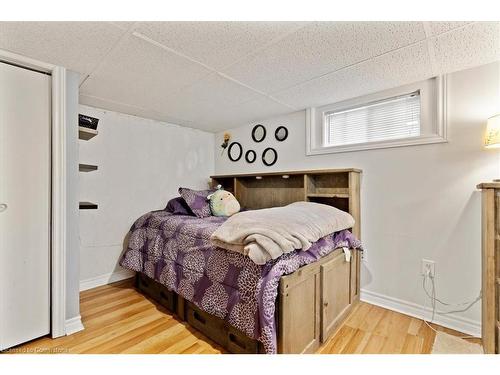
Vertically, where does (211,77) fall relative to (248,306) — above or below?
above

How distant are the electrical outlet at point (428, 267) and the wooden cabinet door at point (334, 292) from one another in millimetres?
551

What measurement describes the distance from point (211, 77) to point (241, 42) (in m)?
0.51

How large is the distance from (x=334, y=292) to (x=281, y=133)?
1.74 metres

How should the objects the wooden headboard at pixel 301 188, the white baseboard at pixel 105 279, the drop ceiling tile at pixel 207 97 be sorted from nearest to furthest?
the drop ceiling tile at pixel 207 97, the wooden headboard at pixel 301 188, the white baseboard at pixel 105 279

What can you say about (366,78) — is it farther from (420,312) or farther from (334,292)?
(420,312)

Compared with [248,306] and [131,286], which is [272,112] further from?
[131,286]

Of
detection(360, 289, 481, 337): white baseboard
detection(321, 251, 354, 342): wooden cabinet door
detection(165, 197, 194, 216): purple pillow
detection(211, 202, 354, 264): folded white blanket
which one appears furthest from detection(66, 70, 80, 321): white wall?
detection(360, 289, 481, 337): white baseboard

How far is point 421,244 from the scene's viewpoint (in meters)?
1.84

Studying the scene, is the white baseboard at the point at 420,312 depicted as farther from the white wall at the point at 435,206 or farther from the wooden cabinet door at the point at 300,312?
the wooden cabinet door at the point at 300,312

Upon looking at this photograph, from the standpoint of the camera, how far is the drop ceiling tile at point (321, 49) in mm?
1227

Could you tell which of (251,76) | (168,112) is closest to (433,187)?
(251,76)

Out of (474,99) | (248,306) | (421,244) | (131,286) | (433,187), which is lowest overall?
(131,286)

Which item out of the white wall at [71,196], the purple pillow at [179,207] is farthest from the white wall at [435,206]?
the white wall at [71,196]
